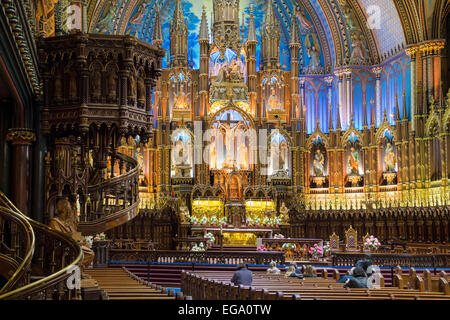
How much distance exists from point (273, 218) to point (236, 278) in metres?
19.4

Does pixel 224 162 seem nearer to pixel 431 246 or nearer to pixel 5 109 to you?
pixel 431 246

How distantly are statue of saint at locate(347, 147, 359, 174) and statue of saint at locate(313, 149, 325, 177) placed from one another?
59.5 inches

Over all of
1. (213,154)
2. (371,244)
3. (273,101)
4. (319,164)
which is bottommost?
(371,244)

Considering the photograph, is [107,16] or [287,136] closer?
[287,136]

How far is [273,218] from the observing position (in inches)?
1281

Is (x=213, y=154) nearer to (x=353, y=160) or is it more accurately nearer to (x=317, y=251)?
(x=353, y=160)

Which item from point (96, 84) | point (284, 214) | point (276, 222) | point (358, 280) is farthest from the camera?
point (284, 214)

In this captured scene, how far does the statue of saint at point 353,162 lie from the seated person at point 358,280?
20.8m

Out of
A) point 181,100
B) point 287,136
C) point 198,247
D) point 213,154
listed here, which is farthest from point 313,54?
point 198,247

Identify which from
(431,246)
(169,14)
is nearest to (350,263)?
(431,246)

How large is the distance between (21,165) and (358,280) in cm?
785

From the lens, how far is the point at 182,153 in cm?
3362

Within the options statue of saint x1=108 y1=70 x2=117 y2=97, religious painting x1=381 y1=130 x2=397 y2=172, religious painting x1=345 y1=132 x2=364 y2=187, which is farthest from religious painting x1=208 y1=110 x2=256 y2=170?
statue of saint x1=108 y1=70 x2=117 y2=97

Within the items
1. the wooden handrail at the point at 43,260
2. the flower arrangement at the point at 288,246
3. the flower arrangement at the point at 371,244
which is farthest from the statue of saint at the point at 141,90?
the flower arrangement at the point at 371,244
